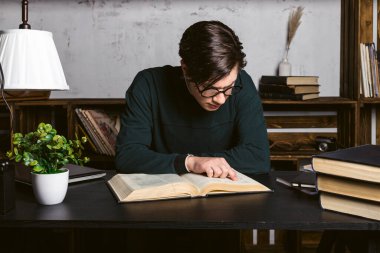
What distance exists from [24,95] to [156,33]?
900 millimetres

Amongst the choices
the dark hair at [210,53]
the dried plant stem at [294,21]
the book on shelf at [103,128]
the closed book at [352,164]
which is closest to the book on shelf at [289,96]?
the dried plant stem at [294,21]

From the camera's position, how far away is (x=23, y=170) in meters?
1.54

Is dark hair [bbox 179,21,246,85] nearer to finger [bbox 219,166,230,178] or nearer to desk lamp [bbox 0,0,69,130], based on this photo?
finger [bbox 219,166,230,178]

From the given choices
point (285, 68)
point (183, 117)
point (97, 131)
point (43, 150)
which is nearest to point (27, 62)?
point (43, 150)

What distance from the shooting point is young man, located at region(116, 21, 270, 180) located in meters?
1.66

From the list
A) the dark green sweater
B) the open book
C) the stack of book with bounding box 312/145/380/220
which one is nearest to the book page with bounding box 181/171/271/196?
the open book

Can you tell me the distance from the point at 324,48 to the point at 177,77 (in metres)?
1.37

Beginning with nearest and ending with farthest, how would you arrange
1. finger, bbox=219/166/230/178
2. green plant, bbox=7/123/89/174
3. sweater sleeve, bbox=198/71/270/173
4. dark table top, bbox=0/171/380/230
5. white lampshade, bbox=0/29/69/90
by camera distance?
dark table top, bbox=0/171/380/230 < green plant, bbox=7/123/89/174 < white lampshade, bbox=0/29/69/90 < finger, bbox=219/166/230/178 < sweater sleeve, bbox=198/71/270/173

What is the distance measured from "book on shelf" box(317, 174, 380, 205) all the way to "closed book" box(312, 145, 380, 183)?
0.02m

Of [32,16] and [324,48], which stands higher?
[32,16]

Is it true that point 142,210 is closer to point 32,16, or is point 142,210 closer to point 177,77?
point 177,77

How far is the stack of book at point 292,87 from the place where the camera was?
2.71 m

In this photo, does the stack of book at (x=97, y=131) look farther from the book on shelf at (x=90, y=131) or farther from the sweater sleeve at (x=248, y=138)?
the sweater sleeve at (x=248, y=138)

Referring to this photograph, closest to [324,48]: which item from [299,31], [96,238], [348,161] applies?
[299,31]
